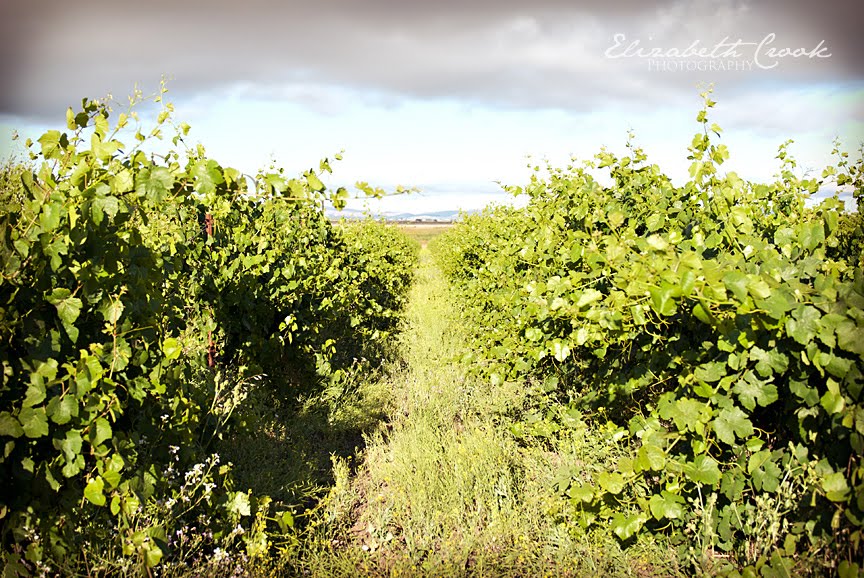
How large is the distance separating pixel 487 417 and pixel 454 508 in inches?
53.4

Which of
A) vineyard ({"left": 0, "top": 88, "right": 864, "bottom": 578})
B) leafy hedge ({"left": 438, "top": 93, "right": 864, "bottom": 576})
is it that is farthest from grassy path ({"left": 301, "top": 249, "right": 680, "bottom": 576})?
leafy hedge ({"left": 438, "top": 93, "right": 864, "bottom": 576})

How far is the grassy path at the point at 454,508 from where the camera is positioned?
2654 mm

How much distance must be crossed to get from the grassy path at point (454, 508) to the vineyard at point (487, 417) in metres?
0.02

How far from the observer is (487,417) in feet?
14.4

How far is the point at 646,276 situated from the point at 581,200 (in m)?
2.54

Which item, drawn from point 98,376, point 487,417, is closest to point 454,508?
point 487,417

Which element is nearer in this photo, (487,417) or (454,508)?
(454,508)

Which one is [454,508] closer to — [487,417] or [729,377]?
[487,417]

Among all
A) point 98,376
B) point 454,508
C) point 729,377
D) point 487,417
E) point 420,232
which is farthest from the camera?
point 420,232

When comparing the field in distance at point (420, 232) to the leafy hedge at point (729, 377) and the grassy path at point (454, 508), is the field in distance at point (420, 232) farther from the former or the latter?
the leafy hedge at point (729, 377)

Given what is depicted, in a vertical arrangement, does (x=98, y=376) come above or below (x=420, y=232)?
below

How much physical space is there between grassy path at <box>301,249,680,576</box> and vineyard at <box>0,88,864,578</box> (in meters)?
0.02

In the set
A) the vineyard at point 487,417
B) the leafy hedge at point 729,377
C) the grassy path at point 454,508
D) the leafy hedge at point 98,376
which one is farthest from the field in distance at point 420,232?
the leafy hedge at point 98,376

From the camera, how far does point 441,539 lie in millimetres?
2906
